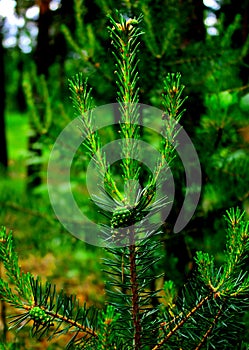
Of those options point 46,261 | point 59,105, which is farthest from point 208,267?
point 46,261

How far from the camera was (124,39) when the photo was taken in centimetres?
73

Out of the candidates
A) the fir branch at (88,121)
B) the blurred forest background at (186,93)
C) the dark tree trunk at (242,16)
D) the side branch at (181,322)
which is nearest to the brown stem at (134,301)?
the side branch at (181,322)

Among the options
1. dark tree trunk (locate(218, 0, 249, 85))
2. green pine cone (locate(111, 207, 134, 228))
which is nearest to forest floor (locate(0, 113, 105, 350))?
green pine cone (locate(111, 207, 134, 228))

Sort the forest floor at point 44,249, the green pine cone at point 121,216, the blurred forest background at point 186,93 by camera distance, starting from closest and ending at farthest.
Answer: the green pine cone at point 121,216 < the blurred forest background at point 186,93 < the forest floor at point 44,249

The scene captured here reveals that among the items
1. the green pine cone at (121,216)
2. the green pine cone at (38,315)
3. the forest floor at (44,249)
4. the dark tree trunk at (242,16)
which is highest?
the dark tree trunk at (242,16)

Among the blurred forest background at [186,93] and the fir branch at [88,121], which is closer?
the fir branch at [88,121]

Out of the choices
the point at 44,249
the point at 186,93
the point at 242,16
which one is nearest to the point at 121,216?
the point at 186,93

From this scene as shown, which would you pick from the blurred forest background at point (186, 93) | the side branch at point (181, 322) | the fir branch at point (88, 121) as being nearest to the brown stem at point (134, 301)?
the side branch at point (181, 322)

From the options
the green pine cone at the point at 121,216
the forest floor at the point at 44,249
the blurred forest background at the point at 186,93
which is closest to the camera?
the green pine cone at the point at 121,216

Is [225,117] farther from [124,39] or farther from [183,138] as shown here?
[124,39]

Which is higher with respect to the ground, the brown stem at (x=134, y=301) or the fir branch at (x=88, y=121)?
the fir branch at (x=88, y=121)

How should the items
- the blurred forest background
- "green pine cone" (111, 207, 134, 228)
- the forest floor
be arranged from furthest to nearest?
the forest floor → the blurred forest background → "green pine cone" (111, 207, 134, 228)

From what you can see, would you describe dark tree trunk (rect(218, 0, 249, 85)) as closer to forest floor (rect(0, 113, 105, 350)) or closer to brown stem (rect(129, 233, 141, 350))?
forest floor (rect(0, 113, 105, 350))

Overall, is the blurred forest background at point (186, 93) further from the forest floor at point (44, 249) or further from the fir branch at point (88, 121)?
the fir branch at point (88, 121)
